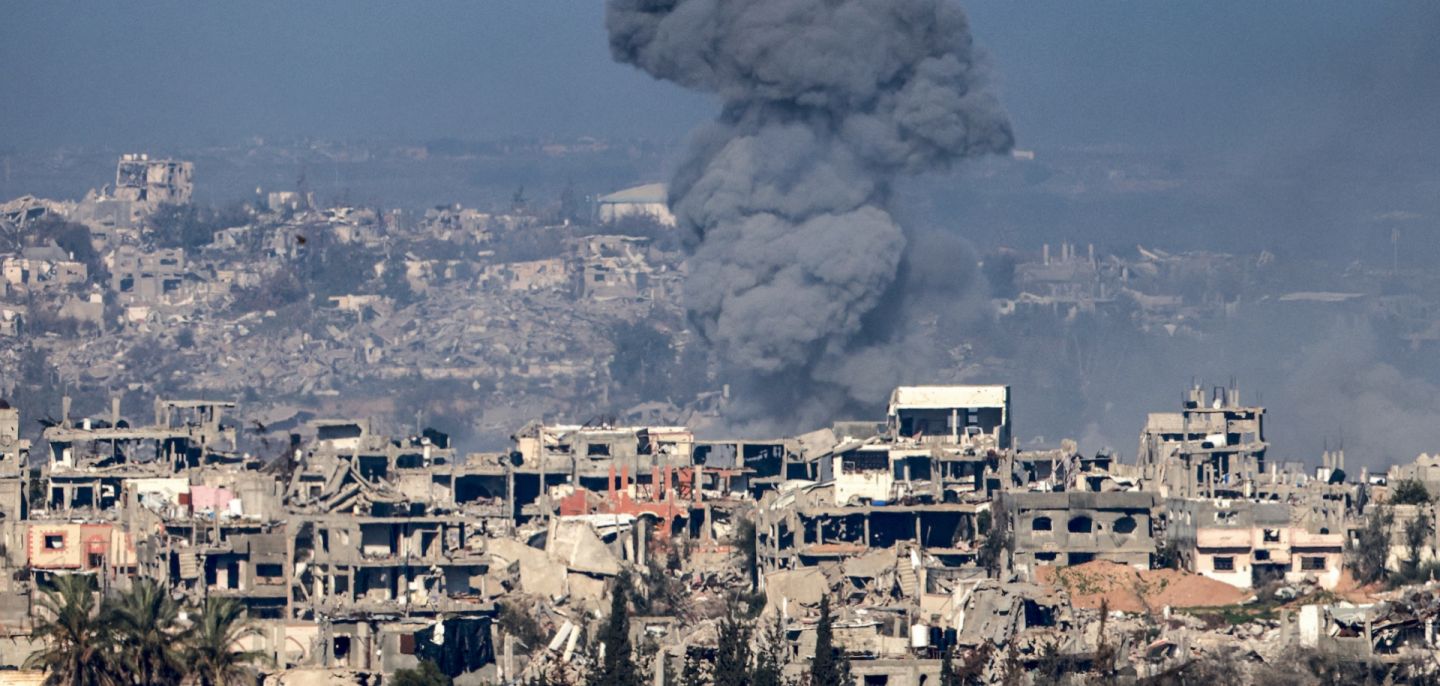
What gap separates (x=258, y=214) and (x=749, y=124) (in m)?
93.4

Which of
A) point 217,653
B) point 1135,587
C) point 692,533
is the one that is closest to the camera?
point 217,653

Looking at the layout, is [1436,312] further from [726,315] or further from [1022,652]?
[1022,652]

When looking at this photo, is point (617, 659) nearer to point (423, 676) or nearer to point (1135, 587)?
point (423, 676)

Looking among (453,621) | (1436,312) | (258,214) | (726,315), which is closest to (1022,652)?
(453,621)

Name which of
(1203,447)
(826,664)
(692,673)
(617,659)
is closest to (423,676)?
(617,659)

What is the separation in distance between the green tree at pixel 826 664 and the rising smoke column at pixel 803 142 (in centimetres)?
3356

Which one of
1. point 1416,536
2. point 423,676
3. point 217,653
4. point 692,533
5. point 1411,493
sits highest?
point 1411,493

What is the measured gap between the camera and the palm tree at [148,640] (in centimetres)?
4778

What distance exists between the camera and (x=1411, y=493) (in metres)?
62.4

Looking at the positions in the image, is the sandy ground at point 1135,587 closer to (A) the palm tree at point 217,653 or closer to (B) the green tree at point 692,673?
(B) the green tree at point 692,673

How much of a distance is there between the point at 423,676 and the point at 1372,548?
54.9ft

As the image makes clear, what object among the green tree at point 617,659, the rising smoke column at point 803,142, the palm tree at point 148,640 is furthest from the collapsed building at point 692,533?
the rising smoke column at point 803,142

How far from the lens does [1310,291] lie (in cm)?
14712

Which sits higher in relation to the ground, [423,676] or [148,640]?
[148,640]
